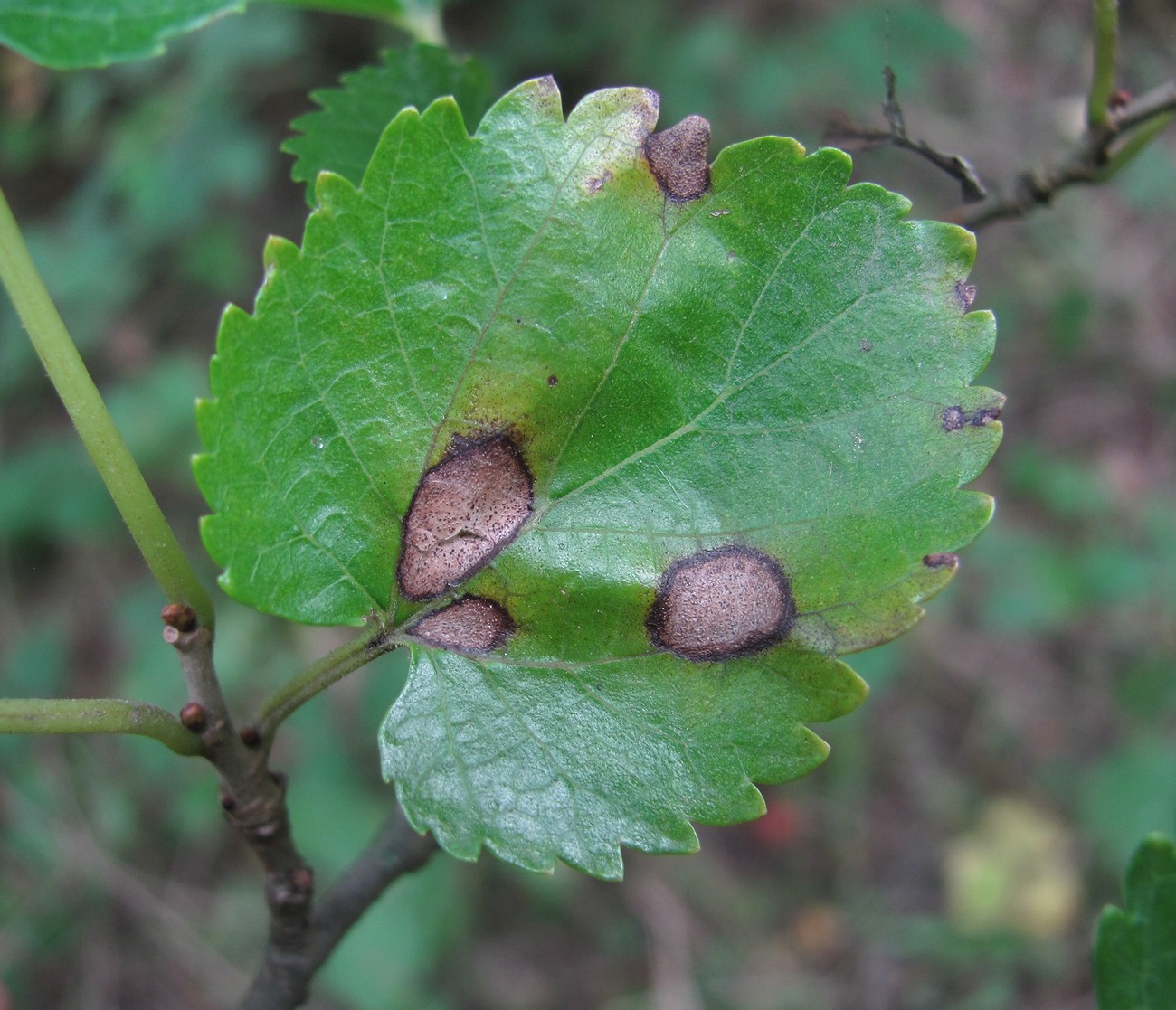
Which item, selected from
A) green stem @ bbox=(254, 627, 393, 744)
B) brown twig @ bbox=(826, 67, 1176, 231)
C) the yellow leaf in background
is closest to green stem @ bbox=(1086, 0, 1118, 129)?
brown twig @ bbox=(826, 67, 1176, 231)

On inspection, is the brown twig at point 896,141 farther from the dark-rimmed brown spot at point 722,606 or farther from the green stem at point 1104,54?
the dark-rimmed brown spot at point 722,606

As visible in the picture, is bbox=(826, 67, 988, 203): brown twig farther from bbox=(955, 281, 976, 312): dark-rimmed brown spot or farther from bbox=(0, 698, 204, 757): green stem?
bbox=(0, 698, 204, 757): green stem

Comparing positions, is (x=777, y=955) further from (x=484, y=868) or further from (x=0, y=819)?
(x=0, y=819)

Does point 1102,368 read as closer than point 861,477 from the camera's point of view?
No

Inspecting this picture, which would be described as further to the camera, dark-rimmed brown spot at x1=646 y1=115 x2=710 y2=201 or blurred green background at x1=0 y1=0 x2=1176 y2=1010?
blurred green background at x1=0 y1=0 x2=1176 y2=1010

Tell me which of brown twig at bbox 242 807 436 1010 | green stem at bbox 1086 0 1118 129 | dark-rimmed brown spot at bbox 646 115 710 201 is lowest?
brown twig at bbox 242 807 436 1010

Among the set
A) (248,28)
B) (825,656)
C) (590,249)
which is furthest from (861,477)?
(248,28)

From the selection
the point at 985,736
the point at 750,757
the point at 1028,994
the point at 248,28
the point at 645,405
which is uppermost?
the point at 645,405
